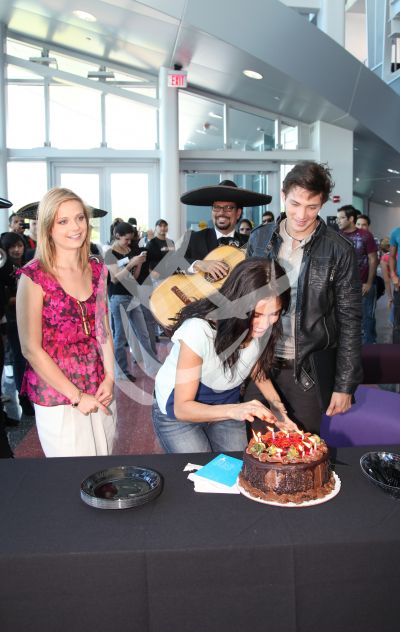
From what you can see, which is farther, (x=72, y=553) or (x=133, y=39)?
(x=133, y=39)

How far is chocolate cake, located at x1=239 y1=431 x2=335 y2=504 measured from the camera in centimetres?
143

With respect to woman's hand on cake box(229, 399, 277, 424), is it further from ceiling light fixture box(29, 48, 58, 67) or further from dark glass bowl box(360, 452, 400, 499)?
ceiling light fixture box(29, 48, 58, 67)

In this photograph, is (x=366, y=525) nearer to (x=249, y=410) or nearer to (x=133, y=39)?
(x=249, y=410)

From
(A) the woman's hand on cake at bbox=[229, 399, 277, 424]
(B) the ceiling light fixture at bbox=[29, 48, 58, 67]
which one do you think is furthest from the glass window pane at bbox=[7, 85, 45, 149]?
(A) the woman's hand on cake at bbox=[229, 399, 277, 424]

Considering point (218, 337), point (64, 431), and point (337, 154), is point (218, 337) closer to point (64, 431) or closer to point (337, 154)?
point (64, 431)

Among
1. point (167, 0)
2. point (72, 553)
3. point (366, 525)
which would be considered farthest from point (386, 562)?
point (167, 0)

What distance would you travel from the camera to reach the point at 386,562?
1.26m

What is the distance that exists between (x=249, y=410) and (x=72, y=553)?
0.72 metres

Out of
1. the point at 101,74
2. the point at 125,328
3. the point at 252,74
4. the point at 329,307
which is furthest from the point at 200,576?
the point at 101,74

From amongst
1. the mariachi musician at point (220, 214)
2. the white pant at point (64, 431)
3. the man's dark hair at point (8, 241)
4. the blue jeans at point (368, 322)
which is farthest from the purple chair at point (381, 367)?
the blue jeans at point (368, 322)

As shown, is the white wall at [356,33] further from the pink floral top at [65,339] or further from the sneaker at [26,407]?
the pink floral top at [65,339]

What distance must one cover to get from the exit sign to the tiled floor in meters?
5.49

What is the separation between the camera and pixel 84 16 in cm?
843

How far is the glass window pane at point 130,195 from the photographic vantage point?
414 inches
